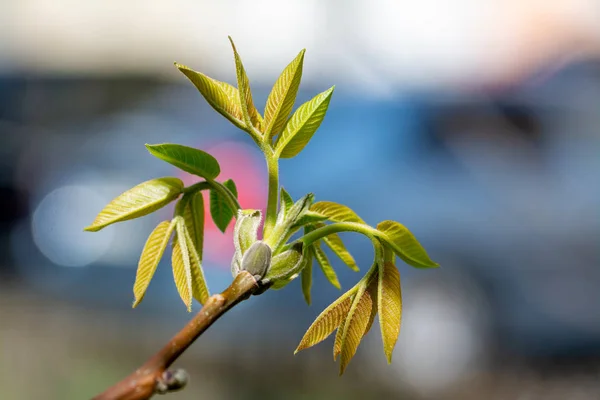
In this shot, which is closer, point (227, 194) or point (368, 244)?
point (227, 194)

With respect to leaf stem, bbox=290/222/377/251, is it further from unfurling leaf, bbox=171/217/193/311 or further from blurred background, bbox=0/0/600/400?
blurred background, bbox=0/0/600/400

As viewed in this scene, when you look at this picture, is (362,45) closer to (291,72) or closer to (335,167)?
(335,167)

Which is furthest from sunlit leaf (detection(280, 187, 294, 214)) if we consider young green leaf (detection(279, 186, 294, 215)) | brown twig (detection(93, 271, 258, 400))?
brown twig (detection(93, 271, 258, 400))


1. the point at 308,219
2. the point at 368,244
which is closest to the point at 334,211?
the point at 308,219

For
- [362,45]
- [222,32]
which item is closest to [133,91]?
[222,32]

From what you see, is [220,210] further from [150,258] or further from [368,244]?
[368,244]
